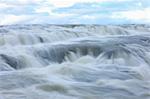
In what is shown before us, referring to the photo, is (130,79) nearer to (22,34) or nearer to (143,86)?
(143,86)

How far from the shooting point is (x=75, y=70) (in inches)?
438

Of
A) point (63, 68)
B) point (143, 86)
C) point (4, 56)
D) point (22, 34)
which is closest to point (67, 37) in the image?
point (22, 34)

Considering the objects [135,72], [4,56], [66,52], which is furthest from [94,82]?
[66,52]

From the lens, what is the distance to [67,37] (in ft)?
68.4

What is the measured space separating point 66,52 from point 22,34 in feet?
15.4

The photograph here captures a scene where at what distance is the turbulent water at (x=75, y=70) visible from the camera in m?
8.89

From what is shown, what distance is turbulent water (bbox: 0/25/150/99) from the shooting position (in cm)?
889

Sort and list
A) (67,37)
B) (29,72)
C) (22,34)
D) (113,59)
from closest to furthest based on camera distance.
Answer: (29,72) < (113,59) < (22,34) < (67,37)

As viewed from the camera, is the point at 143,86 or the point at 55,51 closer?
the point at 143,86

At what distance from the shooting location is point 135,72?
1123cm

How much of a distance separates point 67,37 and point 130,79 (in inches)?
418

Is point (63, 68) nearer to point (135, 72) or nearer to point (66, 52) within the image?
point (135, 72)

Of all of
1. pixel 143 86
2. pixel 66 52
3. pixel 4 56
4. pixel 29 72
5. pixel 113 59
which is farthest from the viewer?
pixel 66 52

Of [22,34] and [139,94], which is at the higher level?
[22,34]
